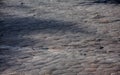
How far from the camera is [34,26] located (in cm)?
389

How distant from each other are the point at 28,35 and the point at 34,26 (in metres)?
0.37

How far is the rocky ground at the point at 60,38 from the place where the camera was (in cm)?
269

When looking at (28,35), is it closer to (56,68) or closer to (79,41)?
(79,41)

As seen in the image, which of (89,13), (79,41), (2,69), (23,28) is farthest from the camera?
(89,13)

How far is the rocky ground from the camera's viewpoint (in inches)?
106

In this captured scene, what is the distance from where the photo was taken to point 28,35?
3.55 m

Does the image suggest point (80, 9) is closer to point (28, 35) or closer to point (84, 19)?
point (84, 19)

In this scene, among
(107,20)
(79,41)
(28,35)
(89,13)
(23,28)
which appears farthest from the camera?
(89,13)

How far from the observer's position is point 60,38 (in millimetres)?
3447

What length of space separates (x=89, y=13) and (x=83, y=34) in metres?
1.02

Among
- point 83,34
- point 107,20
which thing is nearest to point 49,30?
point 83,34

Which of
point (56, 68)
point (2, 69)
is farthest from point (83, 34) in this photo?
point (2, 69)

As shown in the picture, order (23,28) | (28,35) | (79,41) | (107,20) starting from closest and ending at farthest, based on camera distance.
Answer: (79,41), (28,35), (23,28), (107,20)

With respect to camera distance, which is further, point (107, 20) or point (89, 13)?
point (89, 13)
